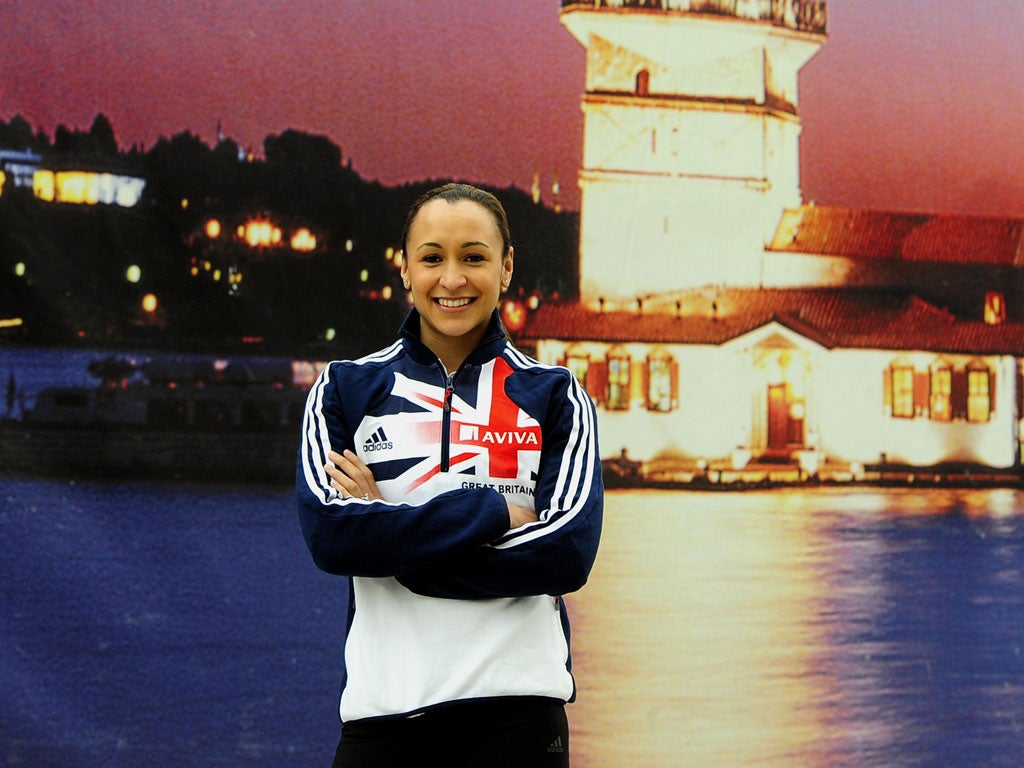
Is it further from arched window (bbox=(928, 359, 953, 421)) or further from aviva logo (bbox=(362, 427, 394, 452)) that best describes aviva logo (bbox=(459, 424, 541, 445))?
arched window (bbox=(928, 359, 953, 421))

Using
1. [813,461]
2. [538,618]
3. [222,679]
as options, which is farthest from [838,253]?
[538,618]

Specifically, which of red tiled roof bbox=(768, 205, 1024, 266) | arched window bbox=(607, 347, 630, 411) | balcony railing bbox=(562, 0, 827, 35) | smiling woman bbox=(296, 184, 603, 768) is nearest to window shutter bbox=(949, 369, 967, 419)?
red tiled roof bbox=(768, 205, 1024, 266)

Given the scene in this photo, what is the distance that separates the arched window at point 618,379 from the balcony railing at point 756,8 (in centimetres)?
107

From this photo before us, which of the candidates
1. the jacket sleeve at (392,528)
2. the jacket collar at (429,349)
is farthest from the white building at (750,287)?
the jacket sleeve at (392,528)

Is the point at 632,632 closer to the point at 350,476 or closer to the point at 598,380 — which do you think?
the point at 598,380

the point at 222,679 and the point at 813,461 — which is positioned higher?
the point at 813,461

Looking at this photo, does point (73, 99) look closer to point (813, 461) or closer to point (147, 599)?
point (147, 599)

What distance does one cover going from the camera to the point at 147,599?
3.82 meters

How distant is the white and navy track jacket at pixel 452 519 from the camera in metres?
1.32

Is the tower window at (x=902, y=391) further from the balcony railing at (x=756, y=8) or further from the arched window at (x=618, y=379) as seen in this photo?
the balcony railing at (x=756, y=8)

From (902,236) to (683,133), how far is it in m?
0.81

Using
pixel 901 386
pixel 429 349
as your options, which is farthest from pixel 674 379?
pixel 429 349

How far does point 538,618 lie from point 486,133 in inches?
120

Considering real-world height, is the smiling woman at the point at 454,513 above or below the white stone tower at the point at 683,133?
below
